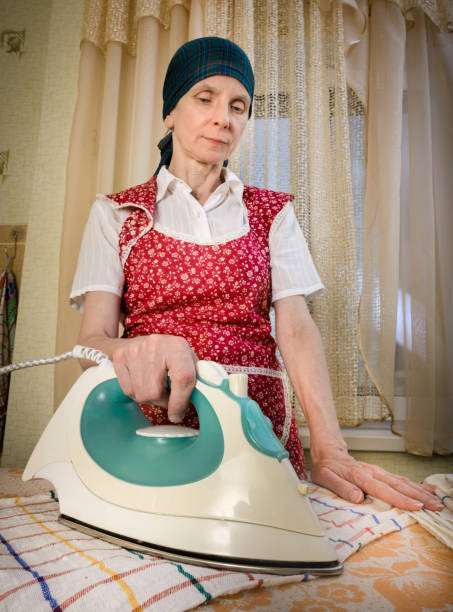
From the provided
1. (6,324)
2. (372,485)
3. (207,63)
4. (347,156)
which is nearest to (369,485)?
(372,485)

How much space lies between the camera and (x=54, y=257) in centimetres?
168

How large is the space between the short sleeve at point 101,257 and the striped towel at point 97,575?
0.51 metres

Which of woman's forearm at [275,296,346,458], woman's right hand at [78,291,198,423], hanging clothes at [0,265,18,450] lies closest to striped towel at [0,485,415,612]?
woman's right hand at [78,291,198,423]

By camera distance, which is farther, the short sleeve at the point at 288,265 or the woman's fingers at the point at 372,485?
the short sleeve at the point at 288,265

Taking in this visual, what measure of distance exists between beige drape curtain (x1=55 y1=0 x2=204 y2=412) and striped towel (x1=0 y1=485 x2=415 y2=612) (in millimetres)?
1005

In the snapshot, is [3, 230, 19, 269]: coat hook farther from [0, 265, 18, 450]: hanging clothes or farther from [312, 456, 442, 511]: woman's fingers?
[312, 456, 442, 511]: woman's fingers

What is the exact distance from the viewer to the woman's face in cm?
99

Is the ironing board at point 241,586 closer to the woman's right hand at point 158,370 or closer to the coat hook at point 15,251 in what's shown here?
the woman's right hand at point 158,370

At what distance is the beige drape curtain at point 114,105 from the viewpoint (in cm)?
151

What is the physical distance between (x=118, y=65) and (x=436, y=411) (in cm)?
165

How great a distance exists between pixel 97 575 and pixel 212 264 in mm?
626

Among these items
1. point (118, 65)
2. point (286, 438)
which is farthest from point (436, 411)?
point (118, 65)

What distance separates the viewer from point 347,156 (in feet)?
4.72

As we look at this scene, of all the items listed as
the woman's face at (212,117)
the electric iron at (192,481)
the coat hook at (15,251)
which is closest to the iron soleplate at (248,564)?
the electric iron at (192,481)
